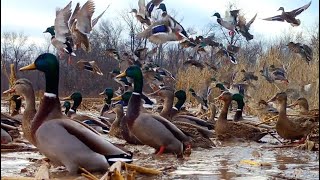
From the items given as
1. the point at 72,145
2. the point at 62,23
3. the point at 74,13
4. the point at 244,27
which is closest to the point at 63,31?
the point at 62,23

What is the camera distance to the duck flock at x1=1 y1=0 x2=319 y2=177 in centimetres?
515

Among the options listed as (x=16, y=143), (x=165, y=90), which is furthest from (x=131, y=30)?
(x=16, y=143)

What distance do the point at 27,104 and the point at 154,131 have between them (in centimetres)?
159

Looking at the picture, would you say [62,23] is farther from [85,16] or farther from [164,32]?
[164,32]

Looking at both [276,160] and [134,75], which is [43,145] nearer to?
[276,160]

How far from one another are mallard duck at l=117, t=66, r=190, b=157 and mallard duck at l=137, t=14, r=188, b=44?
5535mm

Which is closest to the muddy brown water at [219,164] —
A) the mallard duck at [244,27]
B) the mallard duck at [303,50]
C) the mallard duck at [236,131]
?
the mallard duck at [236,131]

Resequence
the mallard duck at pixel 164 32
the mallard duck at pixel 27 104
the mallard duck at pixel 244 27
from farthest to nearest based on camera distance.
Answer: the mallard duck at pixel 244 27 < the mallard duck at pixel 164 32 < the mallard duck at pixel 27 104

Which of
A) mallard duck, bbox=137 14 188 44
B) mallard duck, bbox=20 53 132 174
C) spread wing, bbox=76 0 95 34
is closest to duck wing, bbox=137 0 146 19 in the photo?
mallard duck, bbox=137 14 188 44

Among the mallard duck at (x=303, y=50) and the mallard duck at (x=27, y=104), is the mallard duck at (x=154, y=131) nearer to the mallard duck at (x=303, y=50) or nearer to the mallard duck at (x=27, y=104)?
the mallard duck at (x=27, y=104)

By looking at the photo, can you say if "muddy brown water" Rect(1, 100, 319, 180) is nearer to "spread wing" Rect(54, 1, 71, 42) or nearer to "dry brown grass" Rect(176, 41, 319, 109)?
"spread wing" Rect(54, 1, 71, 42)

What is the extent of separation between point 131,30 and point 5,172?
107 feet

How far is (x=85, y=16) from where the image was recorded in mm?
12000

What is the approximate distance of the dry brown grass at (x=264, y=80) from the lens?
14.8 m
